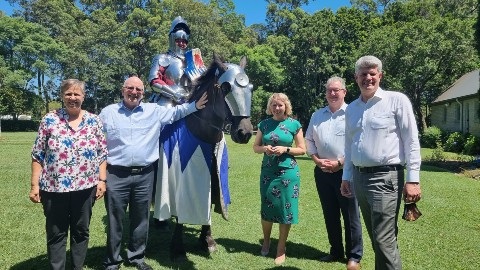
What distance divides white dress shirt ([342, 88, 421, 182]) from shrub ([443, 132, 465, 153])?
72.6ft

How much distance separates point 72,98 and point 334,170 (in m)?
2.98

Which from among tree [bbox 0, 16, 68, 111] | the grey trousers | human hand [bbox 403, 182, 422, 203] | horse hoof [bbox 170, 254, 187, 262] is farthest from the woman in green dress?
tree [bbox 0, 16, 68, 111]

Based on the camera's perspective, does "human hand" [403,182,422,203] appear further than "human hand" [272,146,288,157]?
No

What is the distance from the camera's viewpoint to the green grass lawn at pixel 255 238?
514 cm

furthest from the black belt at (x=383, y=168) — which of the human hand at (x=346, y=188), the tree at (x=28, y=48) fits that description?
the tree at (x=28, y=48)

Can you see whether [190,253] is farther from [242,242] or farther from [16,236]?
[16,236]

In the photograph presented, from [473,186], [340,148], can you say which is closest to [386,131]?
[340,148]

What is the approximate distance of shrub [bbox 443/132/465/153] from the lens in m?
23.0

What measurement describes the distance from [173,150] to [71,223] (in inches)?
58.4

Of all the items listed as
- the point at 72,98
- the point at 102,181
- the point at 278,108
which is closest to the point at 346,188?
the point at 278,108

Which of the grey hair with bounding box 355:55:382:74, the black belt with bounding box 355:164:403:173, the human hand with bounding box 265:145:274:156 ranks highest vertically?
the grey hair with bounding box 355:55:382:74

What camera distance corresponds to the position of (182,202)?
501cm

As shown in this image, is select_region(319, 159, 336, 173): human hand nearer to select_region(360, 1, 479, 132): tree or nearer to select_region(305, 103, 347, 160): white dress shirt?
select_region(305, 103, 347, 160): white dress shirt

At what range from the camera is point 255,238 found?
6242 mm
